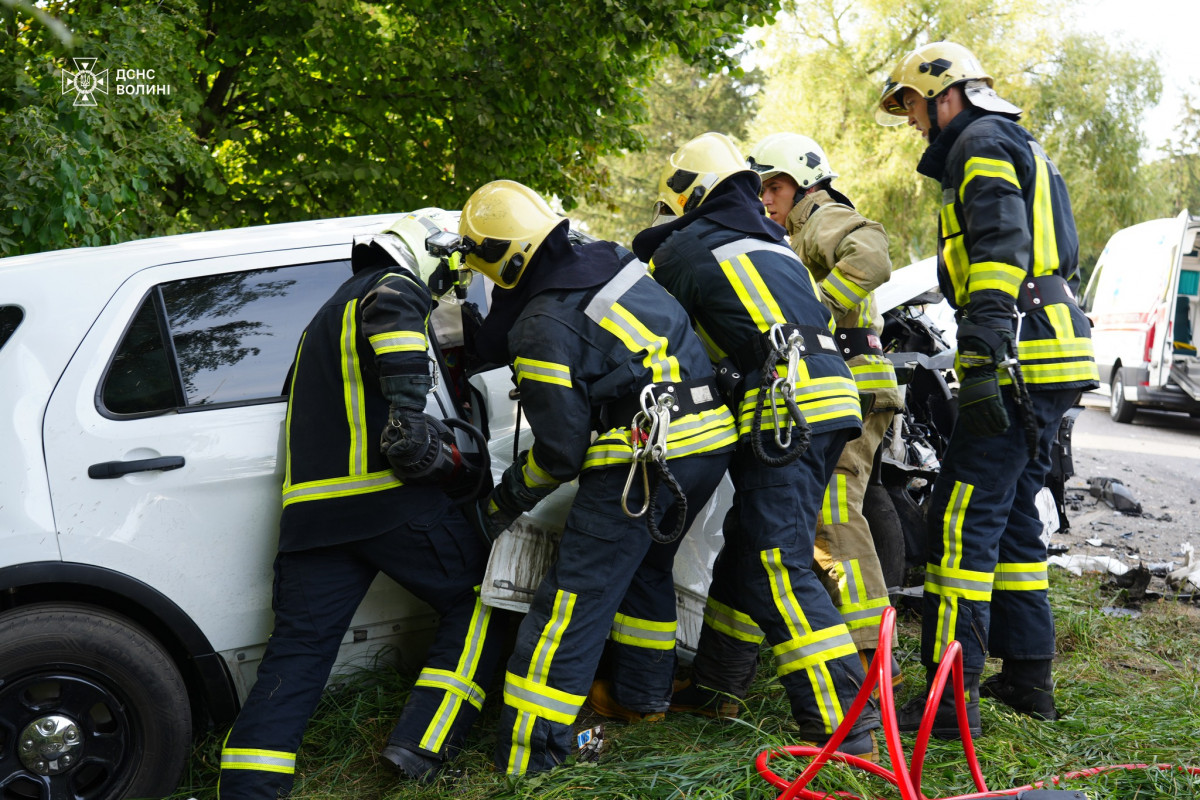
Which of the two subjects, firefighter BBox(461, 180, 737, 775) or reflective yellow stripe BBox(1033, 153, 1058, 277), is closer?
firefighter BBox(461, 180, 737, 775)

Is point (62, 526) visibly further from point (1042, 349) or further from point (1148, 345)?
point (1148, 345)

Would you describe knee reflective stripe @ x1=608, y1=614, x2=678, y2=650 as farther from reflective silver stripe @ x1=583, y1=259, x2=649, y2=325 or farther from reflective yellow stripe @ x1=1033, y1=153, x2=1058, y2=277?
reflective yellow stripe @ x1=1033, y1=153, x2=1058, y2=277

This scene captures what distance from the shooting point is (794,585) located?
120 inches

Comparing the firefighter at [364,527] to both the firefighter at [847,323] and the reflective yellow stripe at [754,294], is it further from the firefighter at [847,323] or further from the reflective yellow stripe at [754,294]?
the firefighter at [847,323]

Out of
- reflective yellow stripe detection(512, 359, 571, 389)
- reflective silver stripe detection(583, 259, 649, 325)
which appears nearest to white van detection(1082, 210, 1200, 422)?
reflective silver stripe detection(583, 259, 649, 325)

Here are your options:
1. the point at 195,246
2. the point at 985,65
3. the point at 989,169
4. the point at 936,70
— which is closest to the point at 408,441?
the point at 195,246

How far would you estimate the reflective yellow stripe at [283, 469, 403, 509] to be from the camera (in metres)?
2.96

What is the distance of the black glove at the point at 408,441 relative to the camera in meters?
2.84

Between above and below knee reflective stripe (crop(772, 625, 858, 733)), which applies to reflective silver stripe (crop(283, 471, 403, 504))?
above

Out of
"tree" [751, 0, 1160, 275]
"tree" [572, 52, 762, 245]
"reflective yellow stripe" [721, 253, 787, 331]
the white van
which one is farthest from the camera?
"tree" [572, 52, 762, 245]

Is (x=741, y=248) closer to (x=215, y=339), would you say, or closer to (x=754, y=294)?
(x=754, y=294)

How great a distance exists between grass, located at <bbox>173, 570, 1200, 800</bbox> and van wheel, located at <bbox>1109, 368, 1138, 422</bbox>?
29.0 feet

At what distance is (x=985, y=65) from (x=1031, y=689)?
18.4m

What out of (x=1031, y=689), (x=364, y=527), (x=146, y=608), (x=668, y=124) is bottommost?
(x=1031, y=689)
